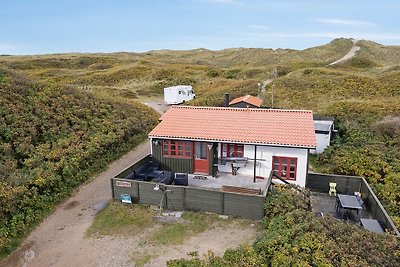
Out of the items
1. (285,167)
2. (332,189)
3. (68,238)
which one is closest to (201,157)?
(285,167)

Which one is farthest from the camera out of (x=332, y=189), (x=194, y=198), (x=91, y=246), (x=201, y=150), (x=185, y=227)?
(x=201, y=150)

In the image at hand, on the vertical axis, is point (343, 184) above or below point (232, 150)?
below

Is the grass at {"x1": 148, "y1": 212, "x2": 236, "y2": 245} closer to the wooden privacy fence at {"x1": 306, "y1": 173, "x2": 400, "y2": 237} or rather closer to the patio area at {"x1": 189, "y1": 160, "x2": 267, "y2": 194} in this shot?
the patio area at {"x1": 189, "y1": 160, "x2": 267, "y2": 194}

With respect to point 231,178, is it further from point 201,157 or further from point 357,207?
point 357,207

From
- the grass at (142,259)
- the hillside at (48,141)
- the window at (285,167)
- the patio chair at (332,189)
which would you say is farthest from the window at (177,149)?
the patio chair at (332,189)

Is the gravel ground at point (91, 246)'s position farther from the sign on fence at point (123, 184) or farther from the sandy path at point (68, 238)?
the sign on fence at point (123, 184)

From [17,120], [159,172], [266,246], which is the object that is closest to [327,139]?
[159,172]

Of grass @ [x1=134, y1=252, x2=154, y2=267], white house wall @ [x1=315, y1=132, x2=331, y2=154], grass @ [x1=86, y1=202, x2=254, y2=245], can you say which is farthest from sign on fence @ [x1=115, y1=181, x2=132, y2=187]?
white house wall @ [x1=315, y1=132, x2=331, y2=154]

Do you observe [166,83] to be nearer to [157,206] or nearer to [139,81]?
[139,81]
